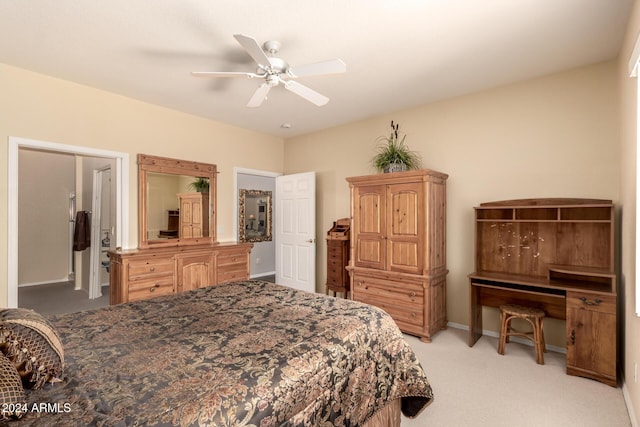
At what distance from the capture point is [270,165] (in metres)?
5.51

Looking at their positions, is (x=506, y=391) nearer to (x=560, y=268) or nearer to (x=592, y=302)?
(x=592, y=302)

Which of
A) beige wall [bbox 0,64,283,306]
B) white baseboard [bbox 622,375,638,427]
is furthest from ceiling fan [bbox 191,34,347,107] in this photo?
white baseboard [bbox 622,375,638,427]

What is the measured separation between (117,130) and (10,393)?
3.50 meters

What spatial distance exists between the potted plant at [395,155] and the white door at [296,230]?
4.00 ft

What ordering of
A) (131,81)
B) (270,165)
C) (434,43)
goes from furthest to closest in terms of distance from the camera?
(270,165), (131,81), (434,43)

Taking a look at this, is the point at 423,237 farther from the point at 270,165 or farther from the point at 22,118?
the point at 22,118

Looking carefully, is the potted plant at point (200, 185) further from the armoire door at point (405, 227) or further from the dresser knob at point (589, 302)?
the dresser knob at point (589, 302)

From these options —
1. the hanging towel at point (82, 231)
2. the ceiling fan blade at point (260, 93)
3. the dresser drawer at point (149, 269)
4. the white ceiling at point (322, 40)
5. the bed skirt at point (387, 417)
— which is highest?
the white ceiling at point (322, 40)

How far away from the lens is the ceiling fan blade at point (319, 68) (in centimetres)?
218

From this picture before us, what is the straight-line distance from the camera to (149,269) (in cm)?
359

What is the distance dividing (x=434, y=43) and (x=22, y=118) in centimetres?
392

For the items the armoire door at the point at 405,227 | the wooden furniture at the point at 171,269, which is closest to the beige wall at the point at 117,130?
the wooden furniture at the point at 171,269

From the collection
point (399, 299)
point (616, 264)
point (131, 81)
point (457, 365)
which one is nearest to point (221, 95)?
point (131, 81)

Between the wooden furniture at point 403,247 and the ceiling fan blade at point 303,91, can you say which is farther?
the wooden furniture at point 403,247
